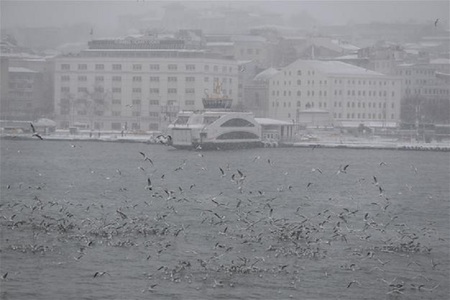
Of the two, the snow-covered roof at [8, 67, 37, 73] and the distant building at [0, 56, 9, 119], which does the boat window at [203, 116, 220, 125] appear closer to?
the distant building at [0, 56, 9, 119]

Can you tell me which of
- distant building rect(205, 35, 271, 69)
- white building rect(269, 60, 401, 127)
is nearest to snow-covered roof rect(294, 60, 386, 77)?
white building rect(269, 60, 401, 127)

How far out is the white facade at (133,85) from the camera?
6041 cm

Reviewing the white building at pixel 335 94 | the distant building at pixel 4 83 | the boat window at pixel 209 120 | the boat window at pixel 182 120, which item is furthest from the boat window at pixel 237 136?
the distant building at pixel 4 83

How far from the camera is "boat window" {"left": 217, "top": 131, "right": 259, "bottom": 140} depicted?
48.4 m

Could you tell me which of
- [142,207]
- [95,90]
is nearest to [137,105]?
[95,90]

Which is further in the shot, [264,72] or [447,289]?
[264,72]

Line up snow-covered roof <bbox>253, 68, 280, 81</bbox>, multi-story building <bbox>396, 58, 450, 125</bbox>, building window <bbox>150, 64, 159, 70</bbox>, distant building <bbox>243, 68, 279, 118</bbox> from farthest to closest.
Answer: multi-story building <bbox>396, 58, 450, 125</bbox> → snow-covered roof <bbox>253, 68, 280, 81</bbox> → distant building <bbox>243, 68, 279, 118</bbox> → building window <bbox>150, 64, 159, 70</bbox>

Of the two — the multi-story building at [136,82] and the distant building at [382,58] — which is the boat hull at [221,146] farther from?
the distant building at [382,58]

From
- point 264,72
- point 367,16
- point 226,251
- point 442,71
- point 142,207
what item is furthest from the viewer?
point 367,16

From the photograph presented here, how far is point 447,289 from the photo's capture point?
15.6 metres

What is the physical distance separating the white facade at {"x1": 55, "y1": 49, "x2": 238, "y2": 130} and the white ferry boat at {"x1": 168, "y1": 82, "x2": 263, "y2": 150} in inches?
356

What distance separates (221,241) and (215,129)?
29.4 meters

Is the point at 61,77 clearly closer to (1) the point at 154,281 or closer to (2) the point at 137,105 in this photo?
(2) the point at 137,105

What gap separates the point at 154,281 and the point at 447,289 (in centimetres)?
423
